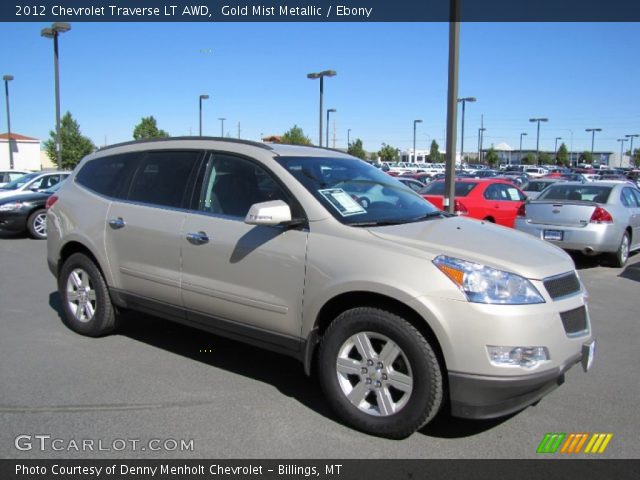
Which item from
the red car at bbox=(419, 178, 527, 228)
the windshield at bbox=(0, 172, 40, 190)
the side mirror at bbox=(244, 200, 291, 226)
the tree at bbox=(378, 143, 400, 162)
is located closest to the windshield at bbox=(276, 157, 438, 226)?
the side mirror at bbox=(244, 200, 291, 226)

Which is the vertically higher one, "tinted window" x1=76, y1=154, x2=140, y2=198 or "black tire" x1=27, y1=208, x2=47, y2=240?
"tinted window" x1=76, y1=154, x2=140, y2=198

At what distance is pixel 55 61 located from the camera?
22188mm

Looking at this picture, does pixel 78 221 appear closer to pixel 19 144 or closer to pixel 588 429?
pixel 588 429

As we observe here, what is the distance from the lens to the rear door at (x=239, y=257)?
3793 mm

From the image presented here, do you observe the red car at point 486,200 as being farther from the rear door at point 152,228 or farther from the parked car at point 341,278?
the rear door at point 152,228

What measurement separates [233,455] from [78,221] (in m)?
3.08

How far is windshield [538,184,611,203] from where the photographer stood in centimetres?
1002

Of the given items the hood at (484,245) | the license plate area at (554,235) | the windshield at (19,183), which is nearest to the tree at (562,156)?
the windshield at (19,183)

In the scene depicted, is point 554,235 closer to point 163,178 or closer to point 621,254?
point 621,254

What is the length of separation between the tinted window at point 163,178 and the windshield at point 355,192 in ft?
3.03

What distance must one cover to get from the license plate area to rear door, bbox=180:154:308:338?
7012 millimetres

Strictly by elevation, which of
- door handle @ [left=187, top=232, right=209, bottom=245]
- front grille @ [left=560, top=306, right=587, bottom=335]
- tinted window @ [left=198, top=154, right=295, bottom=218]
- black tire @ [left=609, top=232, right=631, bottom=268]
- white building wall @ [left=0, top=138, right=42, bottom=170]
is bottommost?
black tire @ [left=609, top=232, right=631, bottom=268]

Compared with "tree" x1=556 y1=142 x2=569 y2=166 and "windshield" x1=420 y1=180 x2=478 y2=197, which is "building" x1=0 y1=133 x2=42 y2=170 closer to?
"windshield" x1=420 y1=180 x2=478 y2=197
